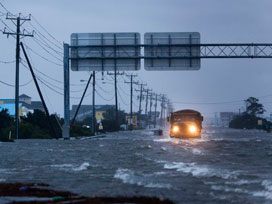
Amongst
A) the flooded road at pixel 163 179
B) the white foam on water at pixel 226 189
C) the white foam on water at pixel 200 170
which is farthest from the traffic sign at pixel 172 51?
the white foam on water at pixel 226 189

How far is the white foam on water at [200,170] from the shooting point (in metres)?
29.9

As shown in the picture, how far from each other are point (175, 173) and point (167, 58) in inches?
1188

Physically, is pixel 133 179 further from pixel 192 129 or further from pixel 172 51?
pixel 192 129

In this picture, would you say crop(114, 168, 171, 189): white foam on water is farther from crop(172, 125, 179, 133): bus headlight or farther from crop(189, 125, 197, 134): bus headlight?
crop(172, 125, 179, 133): bus headlight

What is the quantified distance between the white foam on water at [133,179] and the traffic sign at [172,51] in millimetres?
28025

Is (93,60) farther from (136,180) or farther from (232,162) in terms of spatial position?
(136,180)

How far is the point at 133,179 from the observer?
91.2ft

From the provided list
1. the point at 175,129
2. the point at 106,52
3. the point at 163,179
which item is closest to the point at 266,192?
the point at 163,179

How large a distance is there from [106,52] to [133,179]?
118ft

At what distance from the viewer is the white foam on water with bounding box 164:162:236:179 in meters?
29.9

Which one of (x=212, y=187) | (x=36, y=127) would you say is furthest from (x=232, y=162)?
(x=36, y=127)

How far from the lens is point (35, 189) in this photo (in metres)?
20.6

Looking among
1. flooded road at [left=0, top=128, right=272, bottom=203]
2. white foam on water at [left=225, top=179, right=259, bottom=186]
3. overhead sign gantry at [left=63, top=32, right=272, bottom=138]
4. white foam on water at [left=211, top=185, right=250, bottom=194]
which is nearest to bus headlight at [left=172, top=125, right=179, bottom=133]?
overhead sign gantry at [left=63, top=32, right=272, bottom=138]

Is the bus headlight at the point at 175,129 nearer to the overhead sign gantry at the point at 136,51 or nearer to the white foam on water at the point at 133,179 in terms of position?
the overhead sign gantry at the point at 136,51
